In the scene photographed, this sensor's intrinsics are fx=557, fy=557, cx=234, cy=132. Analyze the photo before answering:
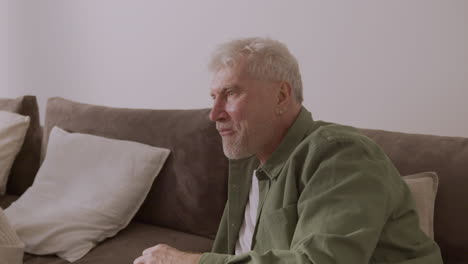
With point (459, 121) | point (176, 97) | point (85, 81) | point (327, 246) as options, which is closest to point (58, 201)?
point (176, 97)

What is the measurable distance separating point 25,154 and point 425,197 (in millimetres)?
1838

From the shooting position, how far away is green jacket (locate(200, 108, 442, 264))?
43.9 inches

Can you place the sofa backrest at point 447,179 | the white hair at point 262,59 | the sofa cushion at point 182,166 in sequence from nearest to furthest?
the white hair at point 262,59 → the sofa backrest at point 447,179 → the sofa cushion at point 182,166

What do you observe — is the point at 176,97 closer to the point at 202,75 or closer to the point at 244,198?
the point at 202,75

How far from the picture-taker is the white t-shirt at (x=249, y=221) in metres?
1.61

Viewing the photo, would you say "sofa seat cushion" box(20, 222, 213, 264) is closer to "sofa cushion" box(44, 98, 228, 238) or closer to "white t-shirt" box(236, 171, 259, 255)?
"sofa cushion" box(44, 98, 228, 238)

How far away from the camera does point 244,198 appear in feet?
5.40

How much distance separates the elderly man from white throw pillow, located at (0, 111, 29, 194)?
1310 mm

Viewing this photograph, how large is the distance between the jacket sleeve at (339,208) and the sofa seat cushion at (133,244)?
2.28ft

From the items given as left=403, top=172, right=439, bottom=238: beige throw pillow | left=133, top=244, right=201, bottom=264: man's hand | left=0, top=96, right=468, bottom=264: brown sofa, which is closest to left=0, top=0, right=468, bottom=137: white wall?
left=0, top=96, right=468, bottom=264: brown sofa

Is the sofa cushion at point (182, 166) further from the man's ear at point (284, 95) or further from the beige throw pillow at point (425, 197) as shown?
the beige throw pillow at point (425, 197)

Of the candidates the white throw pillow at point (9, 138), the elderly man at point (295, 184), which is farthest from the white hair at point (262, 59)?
the white throw pillow at point (9, 138)

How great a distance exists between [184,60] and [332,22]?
0.77 m

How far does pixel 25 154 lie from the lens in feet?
8.48
